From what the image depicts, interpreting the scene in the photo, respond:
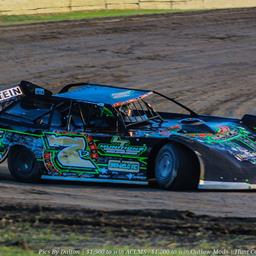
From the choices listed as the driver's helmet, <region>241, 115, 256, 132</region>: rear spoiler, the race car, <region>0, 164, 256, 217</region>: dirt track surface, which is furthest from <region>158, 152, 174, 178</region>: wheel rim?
<region>241, 115, 256, 132</region>: rear spoiler

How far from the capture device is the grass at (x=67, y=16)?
87.7 ft

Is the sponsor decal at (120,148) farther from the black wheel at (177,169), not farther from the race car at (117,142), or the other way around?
the black wheel at (177,169)

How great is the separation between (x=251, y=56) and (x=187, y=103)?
6.45 meters

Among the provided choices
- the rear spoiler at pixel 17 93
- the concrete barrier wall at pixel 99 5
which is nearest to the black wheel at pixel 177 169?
the rear spoiler at pixel 17 93

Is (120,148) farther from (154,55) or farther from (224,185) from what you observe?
(154,55)

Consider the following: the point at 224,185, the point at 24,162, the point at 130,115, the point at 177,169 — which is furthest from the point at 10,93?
the point at 224,185

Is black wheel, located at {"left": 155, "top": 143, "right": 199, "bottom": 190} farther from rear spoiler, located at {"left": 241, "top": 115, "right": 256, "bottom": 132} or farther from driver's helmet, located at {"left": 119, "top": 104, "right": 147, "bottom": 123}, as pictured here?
rear spoiler, located at {"left": 241, "top": 115, "right": 256, "bottom": 132}

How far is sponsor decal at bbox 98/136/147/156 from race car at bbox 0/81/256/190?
1 cm

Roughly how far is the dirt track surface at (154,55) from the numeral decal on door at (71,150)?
1.15 m

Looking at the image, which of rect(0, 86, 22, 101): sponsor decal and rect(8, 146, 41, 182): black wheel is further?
rect(0, 86, 22, 101): sponsor decal

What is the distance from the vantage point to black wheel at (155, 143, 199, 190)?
1033 centimetres

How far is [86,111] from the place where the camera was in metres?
11.4

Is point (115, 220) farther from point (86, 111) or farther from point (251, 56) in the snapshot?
point (251, 56)

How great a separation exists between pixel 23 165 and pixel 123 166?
1.62 meters
